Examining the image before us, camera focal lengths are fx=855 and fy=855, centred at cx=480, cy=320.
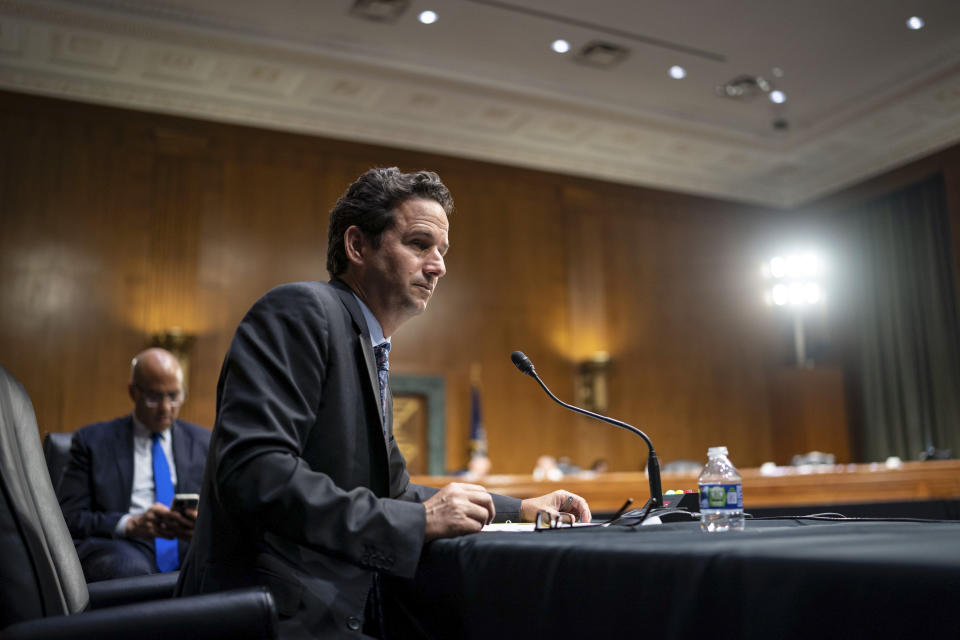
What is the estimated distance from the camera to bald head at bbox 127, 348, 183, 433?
3.77m

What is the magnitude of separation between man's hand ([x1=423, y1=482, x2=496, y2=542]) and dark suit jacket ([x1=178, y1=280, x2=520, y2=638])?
0.11 feet

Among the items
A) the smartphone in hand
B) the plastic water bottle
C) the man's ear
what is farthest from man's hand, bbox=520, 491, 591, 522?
the smartphone in hand

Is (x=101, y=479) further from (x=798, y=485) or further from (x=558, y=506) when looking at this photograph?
(x=798, y=485)

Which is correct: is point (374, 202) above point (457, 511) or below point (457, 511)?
above

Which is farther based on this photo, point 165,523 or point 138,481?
point 138,481

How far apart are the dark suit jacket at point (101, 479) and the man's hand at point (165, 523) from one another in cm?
27

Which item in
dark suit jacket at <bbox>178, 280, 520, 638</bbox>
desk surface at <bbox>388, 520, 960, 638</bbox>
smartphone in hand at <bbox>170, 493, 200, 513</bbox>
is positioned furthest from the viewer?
smartphone in hand at <bbox>170, 493, 200, 513</bbox>

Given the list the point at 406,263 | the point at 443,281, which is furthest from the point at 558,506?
the point at 443,281

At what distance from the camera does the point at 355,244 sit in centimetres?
Result: 194

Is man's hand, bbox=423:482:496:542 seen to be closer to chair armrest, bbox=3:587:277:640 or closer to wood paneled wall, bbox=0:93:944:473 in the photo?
chair armrest, bbox=3:587:277:640

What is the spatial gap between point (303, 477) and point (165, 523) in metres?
1.99

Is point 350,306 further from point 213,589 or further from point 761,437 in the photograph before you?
point 761,437

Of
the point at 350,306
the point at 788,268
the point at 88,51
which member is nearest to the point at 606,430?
the point at 788,268

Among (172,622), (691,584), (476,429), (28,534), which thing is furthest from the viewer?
(476,429)
